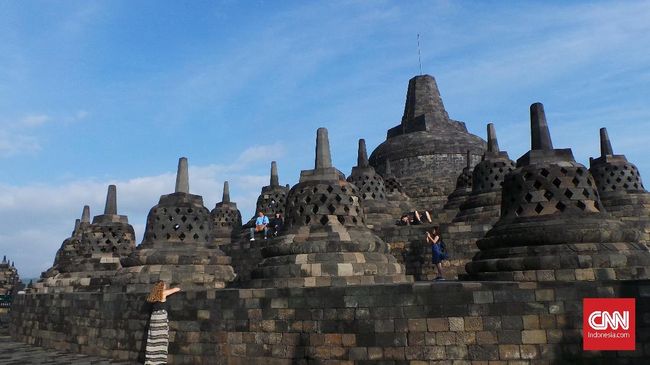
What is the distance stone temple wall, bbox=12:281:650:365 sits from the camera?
671 centimetres

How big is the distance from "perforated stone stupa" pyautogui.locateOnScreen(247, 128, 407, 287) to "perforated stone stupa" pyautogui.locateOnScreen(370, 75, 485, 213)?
15.0 meters

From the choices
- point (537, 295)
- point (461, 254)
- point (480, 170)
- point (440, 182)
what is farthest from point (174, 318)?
point (440, 182)

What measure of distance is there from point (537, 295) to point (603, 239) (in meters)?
2.24

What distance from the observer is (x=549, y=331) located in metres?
6.74

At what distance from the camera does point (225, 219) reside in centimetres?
2441

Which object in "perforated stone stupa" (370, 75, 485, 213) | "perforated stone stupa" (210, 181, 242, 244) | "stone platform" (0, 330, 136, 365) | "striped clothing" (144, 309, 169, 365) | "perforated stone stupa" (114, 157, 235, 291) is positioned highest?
"perforated stone stupa" (370, 75, 485, 213)

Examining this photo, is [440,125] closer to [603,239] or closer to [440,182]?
[440,182]

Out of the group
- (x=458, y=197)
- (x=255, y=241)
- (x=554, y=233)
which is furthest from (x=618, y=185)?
(x=255, y=241)

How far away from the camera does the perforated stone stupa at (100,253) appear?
48.1 ft

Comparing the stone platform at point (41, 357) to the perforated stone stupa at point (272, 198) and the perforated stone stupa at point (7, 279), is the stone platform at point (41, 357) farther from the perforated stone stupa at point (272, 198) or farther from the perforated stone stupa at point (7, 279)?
the perforated stone stupa at point (7, 279)

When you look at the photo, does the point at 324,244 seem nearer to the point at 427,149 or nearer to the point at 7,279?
the point at 427,149

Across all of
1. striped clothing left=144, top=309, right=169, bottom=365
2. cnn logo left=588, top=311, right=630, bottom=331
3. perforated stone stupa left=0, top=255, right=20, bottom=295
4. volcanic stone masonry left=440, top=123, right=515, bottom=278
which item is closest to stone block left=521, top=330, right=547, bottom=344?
cnn logo left=588, top=311, right=630, bottom=331

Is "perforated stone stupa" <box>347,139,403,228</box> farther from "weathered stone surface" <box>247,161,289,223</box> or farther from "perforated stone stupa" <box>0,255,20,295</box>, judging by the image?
"perforated stone stupa" <box>0,255,20,295</box>

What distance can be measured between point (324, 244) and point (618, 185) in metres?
12.9
